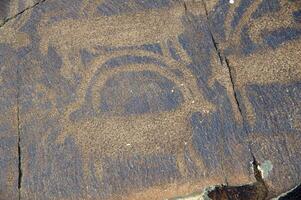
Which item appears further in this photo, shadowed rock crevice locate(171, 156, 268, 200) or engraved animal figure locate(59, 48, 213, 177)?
engraved animal figure locate(59, 48, 213, 177)

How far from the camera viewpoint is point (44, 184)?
1921mm

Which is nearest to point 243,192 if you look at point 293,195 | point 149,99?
point 293,195

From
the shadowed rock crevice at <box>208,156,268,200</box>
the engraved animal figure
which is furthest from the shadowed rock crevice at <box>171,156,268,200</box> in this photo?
the engraved animal figure

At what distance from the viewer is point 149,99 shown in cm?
205

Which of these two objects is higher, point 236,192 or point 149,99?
point 149,99

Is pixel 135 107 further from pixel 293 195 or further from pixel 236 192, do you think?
pixel 293 195

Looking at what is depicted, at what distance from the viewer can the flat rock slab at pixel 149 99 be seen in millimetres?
1913

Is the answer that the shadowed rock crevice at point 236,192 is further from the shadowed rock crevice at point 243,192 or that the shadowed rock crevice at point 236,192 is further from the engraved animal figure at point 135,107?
the engraved animal figure at point 135,107

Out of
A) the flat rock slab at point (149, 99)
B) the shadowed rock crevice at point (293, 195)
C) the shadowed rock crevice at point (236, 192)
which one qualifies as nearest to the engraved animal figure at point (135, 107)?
the flat rock slab at point (149, 99)

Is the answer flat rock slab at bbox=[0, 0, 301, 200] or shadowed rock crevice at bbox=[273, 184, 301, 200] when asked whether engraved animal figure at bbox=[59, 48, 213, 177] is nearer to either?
flat rock slab at bbox=[0, 0, 301, 200]

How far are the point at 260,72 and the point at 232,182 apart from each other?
1.63ft

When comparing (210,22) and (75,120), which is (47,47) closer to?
(75,120)

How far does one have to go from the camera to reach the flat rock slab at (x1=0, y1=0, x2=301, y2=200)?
1913 mm

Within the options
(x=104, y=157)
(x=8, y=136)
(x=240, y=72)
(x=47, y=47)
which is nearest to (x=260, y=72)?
(x=240, y=72)
